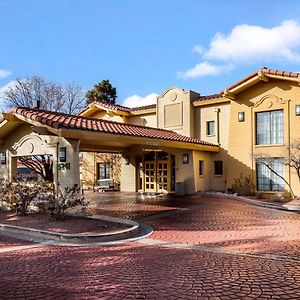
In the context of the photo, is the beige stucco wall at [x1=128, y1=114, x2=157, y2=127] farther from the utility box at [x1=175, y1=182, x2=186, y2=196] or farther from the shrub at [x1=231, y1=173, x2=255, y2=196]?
the shrub at [x1=231, y1=173, x2=255, y2=196]

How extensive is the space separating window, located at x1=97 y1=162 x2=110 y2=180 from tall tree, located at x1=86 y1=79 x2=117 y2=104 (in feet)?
50.9

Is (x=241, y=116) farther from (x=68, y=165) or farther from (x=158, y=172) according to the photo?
(x=68, y=165)

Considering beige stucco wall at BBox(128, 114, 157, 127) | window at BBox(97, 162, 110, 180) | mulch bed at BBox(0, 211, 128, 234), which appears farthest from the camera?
window at BBox(97, 162, 110, 180)

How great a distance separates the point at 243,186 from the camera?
21.7 meters

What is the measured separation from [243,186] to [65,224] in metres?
13.1

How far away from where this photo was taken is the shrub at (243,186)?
2127 centimetres

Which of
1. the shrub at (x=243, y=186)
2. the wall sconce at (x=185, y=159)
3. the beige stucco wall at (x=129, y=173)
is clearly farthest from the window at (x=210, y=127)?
the beige stucco wall at (x=129, y=173)

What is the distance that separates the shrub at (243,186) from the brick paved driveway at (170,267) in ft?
31.8

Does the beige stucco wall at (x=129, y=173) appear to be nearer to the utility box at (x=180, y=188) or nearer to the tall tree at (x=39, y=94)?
the utility box at (x=180, y=188)

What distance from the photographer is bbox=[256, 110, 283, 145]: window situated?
21.4 m

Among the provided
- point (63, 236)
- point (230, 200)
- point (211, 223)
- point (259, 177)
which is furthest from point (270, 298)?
point (259, 177)

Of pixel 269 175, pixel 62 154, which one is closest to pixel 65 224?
pixel 62 154

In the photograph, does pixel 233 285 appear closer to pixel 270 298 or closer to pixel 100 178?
pixel 270 298

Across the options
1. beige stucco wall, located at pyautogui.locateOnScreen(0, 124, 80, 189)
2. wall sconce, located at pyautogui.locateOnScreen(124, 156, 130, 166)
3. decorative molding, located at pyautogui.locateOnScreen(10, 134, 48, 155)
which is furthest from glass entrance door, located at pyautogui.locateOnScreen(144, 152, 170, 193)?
decorative molding, located at pyautogui.locateOnScreen(10, 134, 48, 155)
